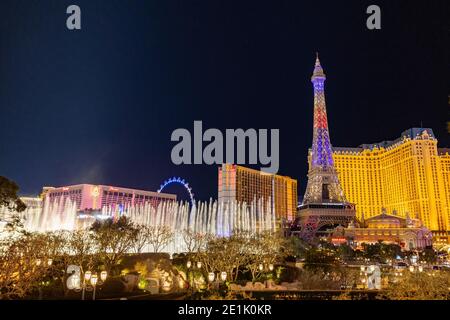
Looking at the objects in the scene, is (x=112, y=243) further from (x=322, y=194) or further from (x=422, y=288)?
(x=322, y=194)

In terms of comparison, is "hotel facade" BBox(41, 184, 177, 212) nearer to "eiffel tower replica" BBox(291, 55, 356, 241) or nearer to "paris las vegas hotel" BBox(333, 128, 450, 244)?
"eiffel tower replica" BBox(291, 55, 356, 241)

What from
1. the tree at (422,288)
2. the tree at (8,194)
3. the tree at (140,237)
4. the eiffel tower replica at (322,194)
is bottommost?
the tree at (422,288)

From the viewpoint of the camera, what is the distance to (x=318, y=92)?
75.1m

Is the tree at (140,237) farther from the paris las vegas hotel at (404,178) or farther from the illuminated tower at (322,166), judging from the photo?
the paris las vegas hotel at (404,178)

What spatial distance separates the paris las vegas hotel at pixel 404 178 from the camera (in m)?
80.2

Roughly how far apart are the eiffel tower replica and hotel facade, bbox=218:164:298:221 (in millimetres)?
14934

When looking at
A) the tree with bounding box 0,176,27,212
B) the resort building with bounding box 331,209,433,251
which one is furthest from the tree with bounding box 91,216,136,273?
the resort building with bounding box 331,209,433,251

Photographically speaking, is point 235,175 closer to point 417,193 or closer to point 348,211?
point 348,211

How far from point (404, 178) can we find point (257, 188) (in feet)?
116

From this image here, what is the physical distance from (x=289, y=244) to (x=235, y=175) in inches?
1883

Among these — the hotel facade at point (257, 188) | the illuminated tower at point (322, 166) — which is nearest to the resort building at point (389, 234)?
the illuminated tower at point (322, 166)

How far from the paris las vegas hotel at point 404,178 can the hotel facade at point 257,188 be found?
55.8 feet

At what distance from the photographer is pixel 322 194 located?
75062 mm

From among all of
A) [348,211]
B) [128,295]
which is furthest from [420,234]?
[128,295]
